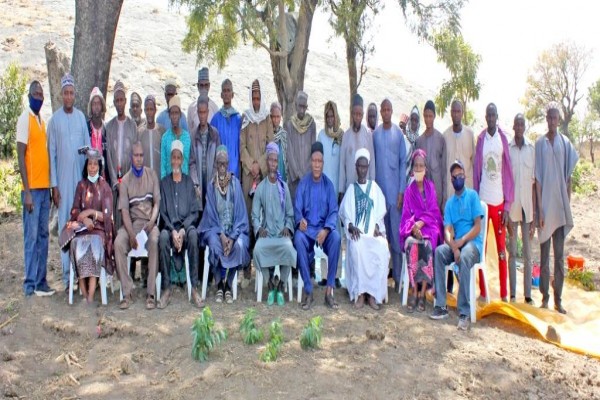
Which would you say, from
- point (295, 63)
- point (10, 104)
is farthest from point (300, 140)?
point (10, 104)

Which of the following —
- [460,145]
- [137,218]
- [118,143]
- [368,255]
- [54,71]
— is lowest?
[368,255]

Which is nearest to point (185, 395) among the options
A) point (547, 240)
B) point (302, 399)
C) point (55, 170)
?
point (302, 399)

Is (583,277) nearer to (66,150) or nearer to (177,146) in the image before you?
(177,146)

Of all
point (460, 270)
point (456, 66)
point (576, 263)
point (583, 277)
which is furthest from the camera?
point (456, 66)

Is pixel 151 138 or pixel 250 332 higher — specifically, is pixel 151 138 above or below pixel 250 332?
above

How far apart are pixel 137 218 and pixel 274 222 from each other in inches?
57.1

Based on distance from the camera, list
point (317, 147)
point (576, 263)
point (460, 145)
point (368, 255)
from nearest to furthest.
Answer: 1. point (368, 255)
2. point (317, 147)
3. point (460, 145)
4. point (576, 263)

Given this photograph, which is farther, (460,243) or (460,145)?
(460,145)

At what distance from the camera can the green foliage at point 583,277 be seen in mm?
7453

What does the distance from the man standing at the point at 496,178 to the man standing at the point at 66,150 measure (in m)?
4.32

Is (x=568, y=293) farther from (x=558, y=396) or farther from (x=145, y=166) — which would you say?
(x=145, y=166)

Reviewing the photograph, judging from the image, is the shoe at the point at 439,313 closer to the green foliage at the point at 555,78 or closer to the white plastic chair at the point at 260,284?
the white plastic chair at the point at 260,284

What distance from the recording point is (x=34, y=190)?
6027 millimetres

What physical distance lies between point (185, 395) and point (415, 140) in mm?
4317
